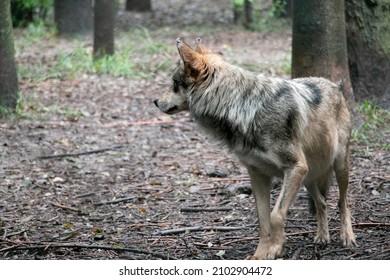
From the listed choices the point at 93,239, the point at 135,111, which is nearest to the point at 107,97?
the point at 135,111

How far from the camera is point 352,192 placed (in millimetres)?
8344

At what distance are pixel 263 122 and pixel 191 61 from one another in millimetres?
822

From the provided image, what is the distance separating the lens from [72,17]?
20.7 metres

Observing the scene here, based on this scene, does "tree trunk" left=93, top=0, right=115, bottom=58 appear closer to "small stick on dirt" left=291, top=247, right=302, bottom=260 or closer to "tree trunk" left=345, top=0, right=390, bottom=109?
"tree trunk" left=345, top=0, right=390, bottom=109

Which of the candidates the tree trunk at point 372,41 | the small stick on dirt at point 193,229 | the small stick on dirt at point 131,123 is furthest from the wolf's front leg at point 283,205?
the small stick on dirt at point 131,123

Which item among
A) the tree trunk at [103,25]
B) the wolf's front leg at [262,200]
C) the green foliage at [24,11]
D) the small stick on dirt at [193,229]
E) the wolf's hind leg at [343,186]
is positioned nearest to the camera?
the wolf's front leg at [262,200]

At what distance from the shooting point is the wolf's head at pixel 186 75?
6383 mm

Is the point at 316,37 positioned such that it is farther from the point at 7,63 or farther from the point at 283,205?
the point at 7,63

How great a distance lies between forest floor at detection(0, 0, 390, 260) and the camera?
6898mm

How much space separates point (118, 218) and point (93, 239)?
83cm

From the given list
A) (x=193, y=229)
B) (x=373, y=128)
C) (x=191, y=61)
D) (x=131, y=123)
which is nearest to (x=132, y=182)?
(x=193, y=229)

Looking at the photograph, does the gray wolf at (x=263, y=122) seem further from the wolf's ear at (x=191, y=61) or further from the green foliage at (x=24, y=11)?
the green foliage at (x=24, y=11)

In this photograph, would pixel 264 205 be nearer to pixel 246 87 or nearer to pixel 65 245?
pixel 246 87

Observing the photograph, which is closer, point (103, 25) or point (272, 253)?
point (272, 253)
